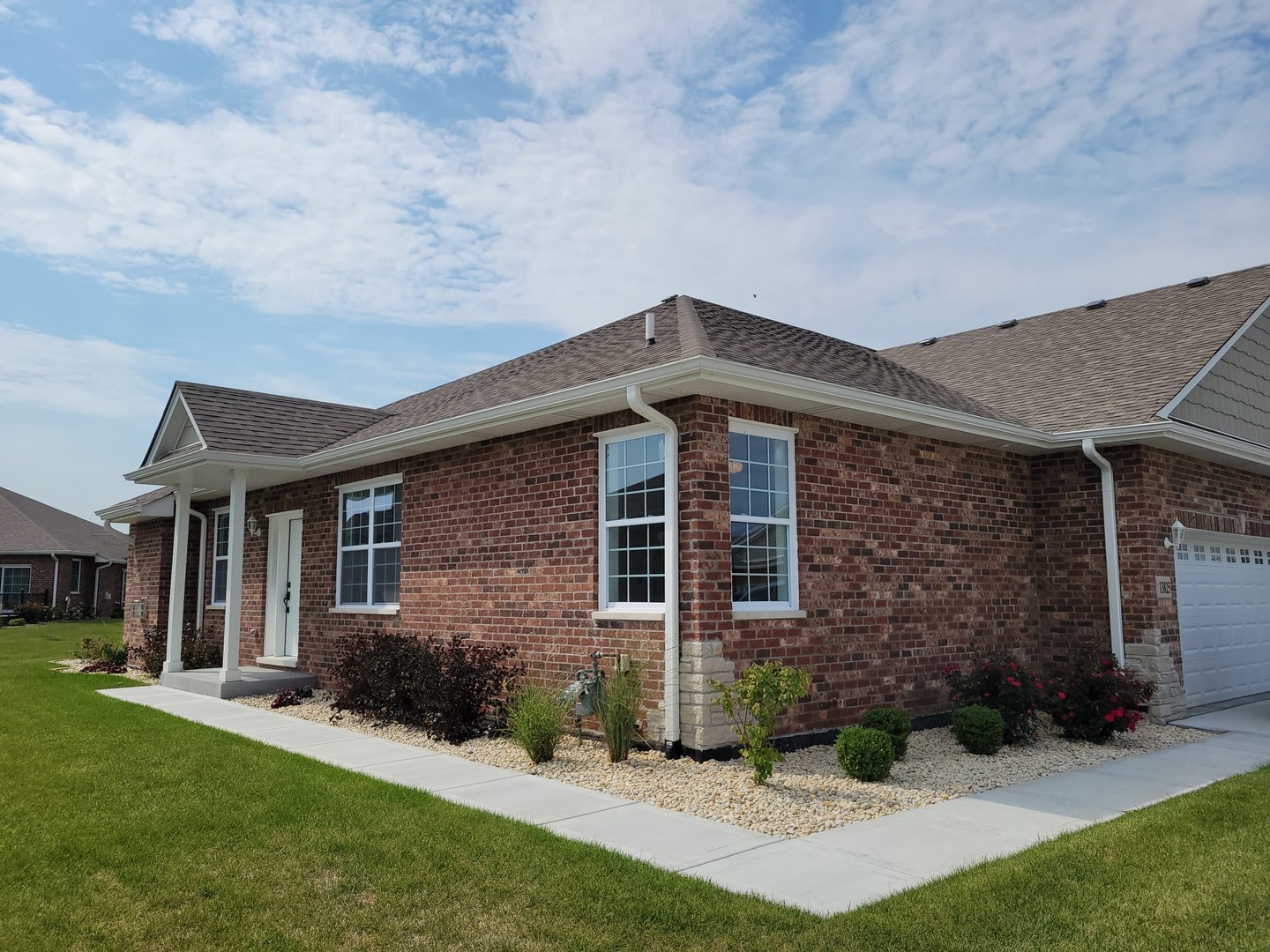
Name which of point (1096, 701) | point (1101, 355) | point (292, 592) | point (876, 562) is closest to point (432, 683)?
point (876, 562)

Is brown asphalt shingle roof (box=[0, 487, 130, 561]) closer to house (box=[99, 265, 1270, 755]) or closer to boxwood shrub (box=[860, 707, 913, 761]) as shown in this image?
house (box=[99, 265, 1270, 755])

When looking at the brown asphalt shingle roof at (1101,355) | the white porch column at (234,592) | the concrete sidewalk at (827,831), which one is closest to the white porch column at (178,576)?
the white porch column at (234,592)

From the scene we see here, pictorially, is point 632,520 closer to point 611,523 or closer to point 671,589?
point 611,523

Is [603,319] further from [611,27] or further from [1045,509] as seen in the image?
[1045,509]

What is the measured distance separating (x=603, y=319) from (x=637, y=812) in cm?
765

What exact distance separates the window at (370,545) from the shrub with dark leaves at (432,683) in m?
1.33

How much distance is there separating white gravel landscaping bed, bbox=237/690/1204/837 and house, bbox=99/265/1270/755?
1.61ft

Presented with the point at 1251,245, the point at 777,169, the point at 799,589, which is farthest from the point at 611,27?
the point at 1251,245

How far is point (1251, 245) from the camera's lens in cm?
1736

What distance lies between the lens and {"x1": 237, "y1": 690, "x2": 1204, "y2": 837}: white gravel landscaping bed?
6.42 m

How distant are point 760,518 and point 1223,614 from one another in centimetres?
762

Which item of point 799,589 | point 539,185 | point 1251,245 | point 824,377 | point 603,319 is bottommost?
point 799,589

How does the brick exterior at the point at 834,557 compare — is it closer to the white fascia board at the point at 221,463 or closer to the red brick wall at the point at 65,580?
the white fascia board at the point at 221,463

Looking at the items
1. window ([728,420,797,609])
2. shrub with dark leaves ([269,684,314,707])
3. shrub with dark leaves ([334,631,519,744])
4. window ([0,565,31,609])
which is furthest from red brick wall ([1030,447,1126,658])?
window ([0,565,31,609])
